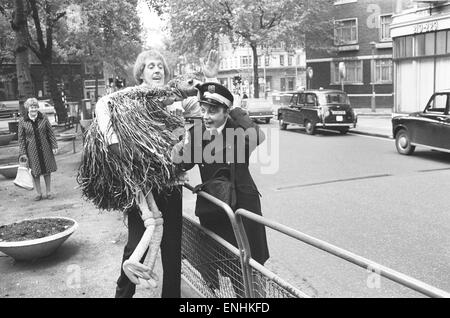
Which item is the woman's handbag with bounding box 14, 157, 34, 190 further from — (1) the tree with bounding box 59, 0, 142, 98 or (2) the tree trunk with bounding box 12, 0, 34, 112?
(1) the tree with bounding box 59, 0, 142, 98

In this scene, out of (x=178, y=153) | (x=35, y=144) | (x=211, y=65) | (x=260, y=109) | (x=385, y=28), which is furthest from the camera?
(x=385, y=28)

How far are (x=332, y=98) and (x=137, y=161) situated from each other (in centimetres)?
1742

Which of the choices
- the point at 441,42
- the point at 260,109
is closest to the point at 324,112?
the point at 441,42

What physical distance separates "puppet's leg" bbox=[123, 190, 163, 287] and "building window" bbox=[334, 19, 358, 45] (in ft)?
110

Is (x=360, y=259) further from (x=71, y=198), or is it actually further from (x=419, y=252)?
(x=71, y=198)

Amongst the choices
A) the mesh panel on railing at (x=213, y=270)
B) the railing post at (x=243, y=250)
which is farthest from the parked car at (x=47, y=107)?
the railing post at (x=243, y=250)

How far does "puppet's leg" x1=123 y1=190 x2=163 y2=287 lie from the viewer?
2.80 metres

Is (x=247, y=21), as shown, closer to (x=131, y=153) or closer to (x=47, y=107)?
(x=47, y=107)

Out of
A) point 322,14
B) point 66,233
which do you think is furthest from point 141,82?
point 322,14

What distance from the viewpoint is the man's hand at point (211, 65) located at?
3371mm

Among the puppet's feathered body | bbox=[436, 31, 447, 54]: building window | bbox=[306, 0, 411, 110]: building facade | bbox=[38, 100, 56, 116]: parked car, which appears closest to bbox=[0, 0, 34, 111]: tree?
the puppet's feathered body

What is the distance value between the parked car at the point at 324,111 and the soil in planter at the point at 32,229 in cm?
1466

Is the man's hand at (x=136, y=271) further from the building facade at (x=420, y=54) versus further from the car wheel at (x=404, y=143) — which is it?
the building facade at (x=420, y=54)

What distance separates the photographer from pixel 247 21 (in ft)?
96.6
